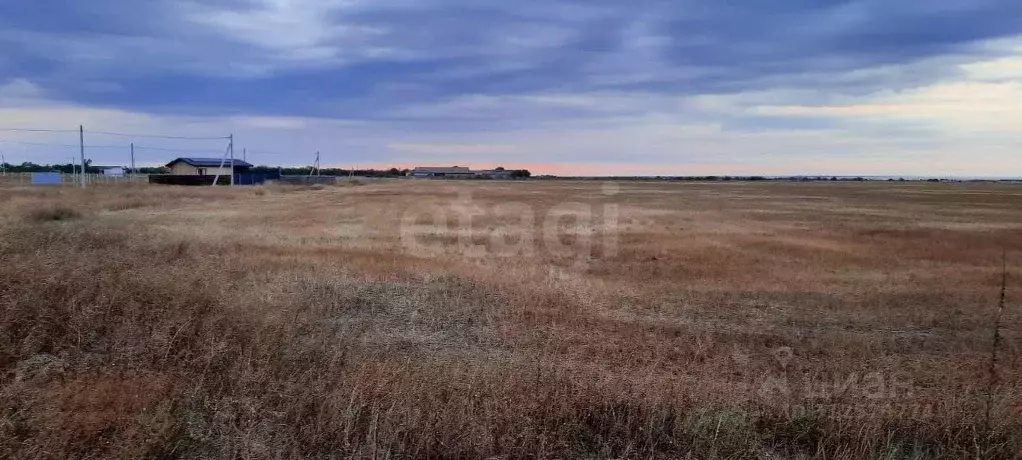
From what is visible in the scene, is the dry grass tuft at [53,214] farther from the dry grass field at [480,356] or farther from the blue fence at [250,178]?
the blue fence at [250,178]

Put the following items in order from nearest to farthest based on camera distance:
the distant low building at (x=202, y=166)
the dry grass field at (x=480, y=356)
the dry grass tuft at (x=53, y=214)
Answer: the dry grass field at (x=480, y=356) → the dry grass tuft at (x=53, y=214) → the distant low building at (x=202, y=166)

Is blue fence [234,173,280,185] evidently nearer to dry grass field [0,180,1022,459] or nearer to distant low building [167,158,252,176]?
distant low building [167,158,252,176]

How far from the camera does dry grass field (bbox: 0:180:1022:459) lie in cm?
512

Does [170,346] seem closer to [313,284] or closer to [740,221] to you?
[313,284]

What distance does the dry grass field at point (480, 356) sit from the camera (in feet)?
16.8

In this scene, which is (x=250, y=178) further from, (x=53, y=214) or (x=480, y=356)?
(x=480, y=356)

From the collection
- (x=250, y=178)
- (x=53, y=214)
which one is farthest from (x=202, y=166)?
(x=53, y=214)

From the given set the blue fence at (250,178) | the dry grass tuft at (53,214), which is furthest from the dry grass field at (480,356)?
the blue fence at (250,178)

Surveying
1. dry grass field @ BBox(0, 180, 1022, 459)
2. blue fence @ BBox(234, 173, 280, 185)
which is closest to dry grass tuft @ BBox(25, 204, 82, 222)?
dry grass field @ BBox(0, 180, 1022, 459)

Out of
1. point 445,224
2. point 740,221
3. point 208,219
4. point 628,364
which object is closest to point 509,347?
point 628,364

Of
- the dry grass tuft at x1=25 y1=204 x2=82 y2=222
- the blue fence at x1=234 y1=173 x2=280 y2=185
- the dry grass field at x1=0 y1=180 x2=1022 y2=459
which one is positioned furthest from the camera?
the blue fence at x1=234 y1=173 x2=280 y2=185

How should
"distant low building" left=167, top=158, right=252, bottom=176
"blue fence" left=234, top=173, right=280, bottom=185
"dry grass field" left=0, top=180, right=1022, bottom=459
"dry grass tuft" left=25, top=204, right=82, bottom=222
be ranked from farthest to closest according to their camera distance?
1. "distant low building" left=167, top=158, right=252, bottom=176
2. "blue fence" left=234, top=173, right=280, bottom=185
3. "dry grass tuft" left=25, top=204, right=82, bottom=222
4. "dry grass field" left=0, top=180, right=1022, bottom=459

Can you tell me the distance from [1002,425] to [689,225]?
26.8 meters

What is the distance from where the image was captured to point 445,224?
30.2 m
